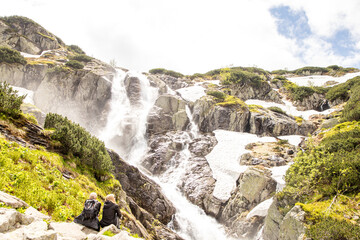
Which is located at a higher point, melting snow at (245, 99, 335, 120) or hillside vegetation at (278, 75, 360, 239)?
melting snow at (245, 99, 335, 120)

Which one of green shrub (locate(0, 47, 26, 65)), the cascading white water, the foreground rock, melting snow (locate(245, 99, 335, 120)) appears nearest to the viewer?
the foreground rock

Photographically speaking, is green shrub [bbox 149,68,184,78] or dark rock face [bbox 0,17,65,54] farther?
green shrub [bbox 149,68,184,78]

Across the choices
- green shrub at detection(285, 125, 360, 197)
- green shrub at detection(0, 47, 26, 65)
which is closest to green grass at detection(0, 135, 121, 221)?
green shrub at detection(285, 125, 360, 197)

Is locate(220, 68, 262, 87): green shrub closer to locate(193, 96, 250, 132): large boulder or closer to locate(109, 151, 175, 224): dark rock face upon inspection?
locate(193, 96, 250, 132): large boulder

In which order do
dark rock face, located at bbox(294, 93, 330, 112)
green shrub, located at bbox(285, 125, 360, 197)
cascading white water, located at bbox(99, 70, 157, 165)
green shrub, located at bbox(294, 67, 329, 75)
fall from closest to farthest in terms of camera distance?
1. green shrub, located at bbox(285, 125, 360, 197)
2. cascading white water, located at bbox(99, 70, 157, 165)
3. dark rock face, located at bbox(294, 93, 330, 112)
4. green shrub, located at bbox(294, 67, 329, 75)

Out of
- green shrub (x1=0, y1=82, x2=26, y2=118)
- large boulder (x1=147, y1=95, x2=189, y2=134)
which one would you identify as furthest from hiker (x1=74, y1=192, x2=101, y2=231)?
large boulder (x1=147, y1=95, x2=189, y2=134)

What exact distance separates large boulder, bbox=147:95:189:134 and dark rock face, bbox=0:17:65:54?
5371 centimetres

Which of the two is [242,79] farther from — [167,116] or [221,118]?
[167,116]

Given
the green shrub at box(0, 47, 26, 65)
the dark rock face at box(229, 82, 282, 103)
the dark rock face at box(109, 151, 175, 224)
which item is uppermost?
the dark rock face at box(229, 82, 282, 103)

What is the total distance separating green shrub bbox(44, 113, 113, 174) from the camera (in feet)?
42.7

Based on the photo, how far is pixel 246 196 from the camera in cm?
2280

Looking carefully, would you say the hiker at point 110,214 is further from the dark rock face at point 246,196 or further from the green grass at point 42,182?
the dark rock face at point 246,196

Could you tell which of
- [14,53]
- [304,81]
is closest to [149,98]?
[14,53]

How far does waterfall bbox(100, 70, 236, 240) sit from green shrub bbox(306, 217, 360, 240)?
1273 cm
